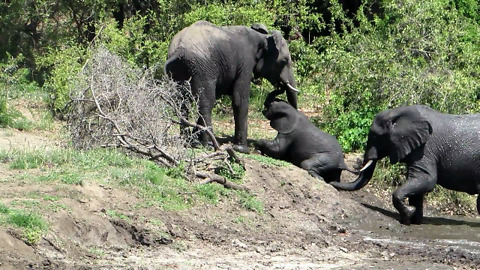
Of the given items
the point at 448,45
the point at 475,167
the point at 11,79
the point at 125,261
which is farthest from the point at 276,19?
the point at 125,261

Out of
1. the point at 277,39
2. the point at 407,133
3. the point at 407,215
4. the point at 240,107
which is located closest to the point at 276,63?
the point at 277,39

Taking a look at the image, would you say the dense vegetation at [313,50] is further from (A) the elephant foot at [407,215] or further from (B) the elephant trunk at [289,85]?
(A) the elephant foot at [407,215]

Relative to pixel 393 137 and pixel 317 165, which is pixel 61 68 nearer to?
pixel 317 165

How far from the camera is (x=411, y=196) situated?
14.1m

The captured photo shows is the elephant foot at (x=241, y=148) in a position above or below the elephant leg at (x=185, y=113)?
below

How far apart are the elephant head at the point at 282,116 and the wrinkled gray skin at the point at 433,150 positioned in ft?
5.70

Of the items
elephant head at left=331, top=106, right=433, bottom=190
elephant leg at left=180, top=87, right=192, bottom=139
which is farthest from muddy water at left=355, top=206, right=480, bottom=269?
elephant leg at left=180, top=87, right=192, bottom=139

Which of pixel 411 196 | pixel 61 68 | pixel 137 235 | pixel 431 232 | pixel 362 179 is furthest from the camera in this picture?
pixel 61 68

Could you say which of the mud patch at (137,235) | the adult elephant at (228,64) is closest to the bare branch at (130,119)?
the adult elephant at (228,64)

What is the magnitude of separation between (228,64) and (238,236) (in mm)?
4729

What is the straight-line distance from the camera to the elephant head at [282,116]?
50.8 ft

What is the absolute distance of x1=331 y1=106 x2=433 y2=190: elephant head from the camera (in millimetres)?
14109

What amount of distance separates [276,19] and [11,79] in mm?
5371

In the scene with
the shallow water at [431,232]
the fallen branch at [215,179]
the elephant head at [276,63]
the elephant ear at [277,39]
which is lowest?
the shallow water at [431,232]
